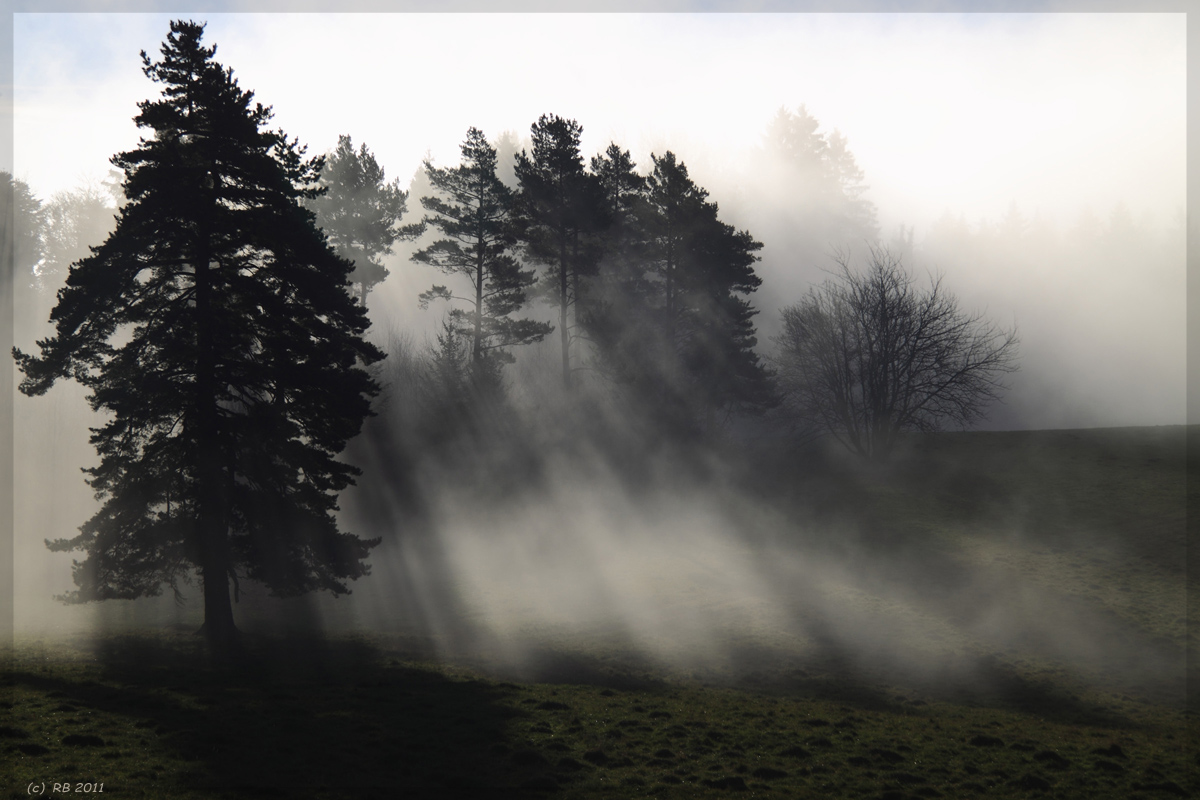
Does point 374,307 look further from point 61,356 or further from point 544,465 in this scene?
point 61,356

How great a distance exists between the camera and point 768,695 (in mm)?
16578

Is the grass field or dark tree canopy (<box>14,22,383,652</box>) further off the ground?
dark tree canopy (<box>14,22,383,652</box>)

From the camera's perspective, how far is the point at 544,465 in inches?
1570

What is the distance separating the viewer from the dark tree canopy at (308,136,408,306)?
40750mm

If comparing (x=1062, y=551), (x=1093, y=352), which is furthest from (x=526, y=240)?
(x=1093, y=352)

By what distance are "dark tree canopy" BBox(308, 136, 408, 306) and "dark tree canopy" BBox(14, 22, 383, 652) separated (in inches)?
858

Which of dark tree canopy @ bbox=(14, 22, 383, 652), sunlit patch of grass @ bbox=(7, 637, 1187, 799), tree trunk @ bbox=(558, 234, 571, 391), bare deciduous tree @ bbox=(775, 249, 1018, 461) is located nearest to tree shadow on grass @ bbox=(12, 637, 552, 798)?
sunlit patch of grass @ bbox=(7, 637, 1187, 799)

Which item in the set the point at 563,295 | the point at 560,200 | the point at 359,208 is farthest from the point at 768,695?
the point at 359,208

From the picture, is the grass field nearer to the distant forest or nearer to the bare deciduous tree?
the bare deciduous tree

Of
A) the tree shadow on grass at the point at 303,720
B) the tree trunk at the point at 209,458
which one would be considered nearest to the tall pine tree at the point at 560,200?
A: the tree trunk at the point at 209,458

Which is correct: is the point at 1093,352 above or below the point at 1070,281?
below

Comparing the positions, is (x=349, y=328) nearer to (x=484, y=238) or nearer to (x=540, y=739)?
(x=540, y=739)

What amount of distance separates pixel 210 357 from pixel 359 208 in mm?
25025

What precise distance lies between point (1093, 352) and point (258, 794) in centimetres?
9452
